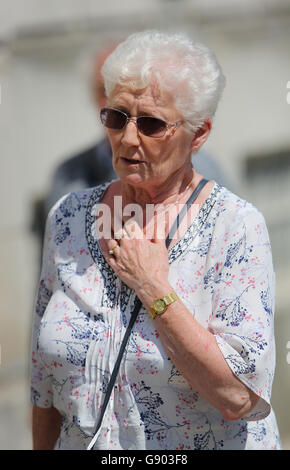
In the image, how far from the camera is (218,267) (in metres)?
1.85

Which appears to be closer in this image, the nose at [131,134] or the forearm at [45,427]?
the nose at [131,134]

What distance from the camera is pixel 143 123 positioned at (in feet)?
6.23

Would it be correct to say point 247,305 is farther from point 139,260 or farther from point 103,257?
point 103,257

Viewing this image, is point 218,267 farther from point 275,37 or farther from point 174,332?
point 275,37

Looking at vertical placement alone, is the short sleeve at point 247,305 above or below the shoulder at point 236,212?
below

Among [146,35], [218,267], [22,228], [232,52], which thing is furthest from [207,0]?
[218,267]

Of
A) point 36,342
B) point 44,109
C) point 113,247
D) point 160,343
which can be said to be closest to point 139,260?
point 113,247

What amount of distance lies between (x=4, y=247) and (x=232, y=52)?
2.27 metres

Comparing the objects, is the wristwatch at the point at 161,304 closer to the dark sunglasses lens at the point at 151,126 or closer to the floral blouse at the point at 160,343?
the floral blouse at the point at 160,343

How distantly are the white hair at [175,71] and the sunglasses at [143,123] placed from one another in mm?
65

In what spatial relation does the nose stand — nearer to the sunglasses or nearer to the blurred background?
the sunglasses

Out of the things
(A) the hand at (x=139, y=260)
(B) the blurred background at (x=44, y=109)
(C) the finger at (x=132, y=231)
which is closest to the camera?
(A) the hand at (x=139, y=260)

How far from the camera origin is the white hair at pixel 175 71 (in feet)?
6.16

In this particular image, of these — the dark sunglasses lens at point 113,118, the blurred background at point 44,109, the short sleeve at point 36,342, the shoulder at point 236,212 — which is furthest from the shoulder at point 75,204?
the blurred background at point 44,109
